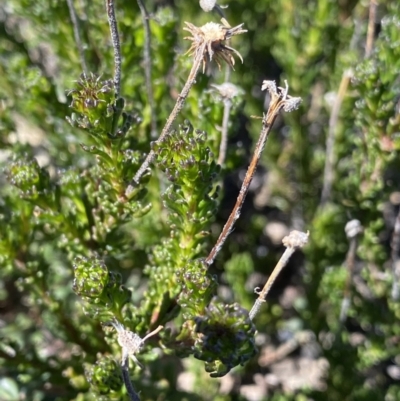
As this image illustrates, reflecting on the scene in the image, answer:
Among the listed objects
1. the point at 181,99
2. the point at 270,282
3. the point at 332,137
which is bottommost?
the point at 270,282

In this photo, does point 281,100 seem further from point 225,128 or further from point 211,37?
point 225,128

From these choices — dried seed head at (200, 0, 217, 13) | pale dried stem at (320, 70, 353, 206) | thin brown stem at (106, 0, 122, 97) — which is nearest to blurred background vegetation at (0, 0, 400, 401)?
pale dried stem at (320, 70, 353, 206)

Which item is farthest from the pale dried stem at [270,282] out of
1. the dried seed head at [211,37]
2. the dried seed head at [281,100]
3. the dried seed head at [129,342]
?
the dried seed head at [211,37]

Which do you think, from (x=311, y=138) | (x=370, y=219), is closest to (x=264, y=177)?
(x=311, y=138)

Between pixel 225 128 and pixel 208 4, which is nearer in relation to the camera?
pixel 208 4

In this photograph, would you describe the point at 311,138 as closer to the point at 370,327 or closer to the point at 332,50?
the point at 332,50

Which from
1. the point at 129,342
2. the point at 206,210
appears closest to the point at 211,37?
the point at 206,210

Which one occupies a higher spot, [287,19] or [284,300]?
[287,19]

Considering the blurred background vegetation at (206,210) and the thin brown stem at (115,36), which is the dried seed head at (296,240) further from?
the thin brown stem at (115,36)
